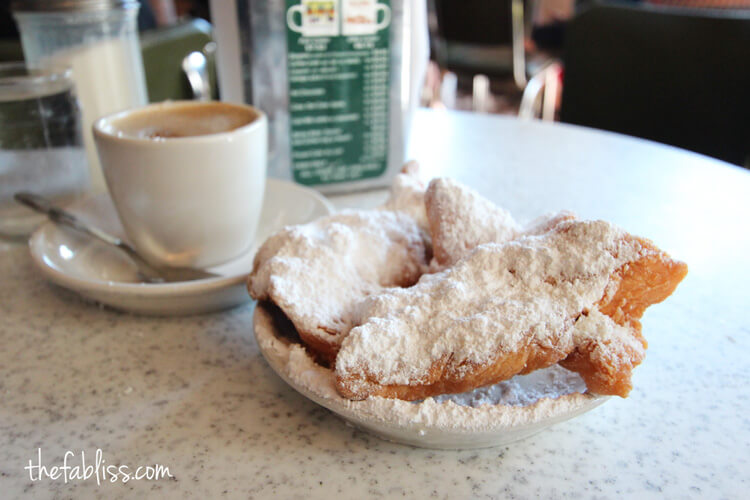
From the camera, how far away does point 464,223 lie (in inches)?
17.9

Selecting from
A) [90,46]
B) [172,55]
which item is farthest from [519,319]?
[172,55]

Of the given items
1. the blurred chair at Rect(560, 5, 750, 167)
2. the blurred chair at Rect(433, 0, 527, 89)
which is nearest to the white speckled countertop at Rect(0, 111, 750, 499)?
the blurred chair at Rect(560, 5, 750, 167)

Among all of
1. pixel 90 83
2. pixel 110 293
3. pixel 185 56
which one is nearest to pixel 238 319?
pixel 110 293

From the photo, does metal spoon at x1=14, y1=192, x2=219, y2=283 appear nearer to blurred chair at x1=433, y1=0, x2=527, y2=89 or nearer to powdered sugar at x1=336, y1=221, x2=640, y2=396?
powdered sugar at x1=336, y1=221, x2=640, y2=396

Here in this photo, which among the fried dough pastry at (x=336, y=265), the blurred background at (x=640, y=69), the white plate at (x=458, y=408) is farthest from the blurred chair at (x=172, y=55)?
the white plate at (x=458, y=408)

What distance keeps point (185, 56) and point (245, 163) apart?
47.3 inches

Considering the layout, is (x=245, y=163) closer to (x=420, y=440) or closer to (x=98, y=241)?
(x=98, y=241)

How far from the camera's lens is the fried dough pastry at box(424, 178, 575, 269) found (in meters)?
0.44

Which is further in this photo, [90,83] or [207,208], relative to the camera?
[90,83]

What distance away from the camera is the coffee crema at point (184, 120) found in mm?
608

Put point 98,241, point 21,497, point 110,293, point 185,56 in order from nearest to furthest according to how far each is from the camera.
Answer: point 21,497 < point 110,293 < point 98,241 < point 185,56

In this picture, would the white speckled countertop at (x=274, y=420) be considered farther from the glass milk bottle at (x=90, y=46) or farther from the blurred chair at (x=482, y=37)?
the blurred chair at (x=482, y=37)

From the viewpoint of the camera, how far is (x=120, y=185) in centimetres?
56

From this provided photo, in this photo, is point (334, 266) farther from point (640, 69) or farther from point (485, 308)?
point (640, 69)
